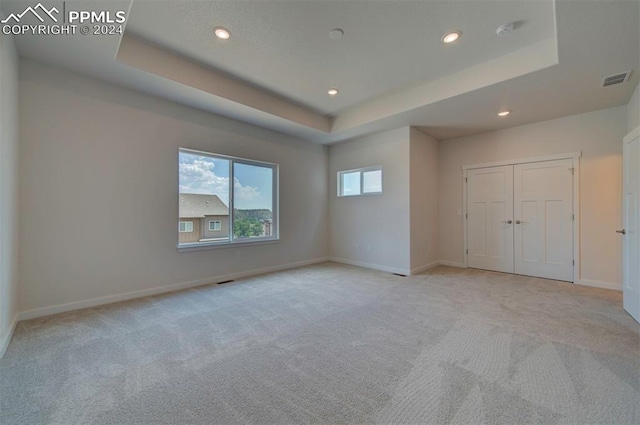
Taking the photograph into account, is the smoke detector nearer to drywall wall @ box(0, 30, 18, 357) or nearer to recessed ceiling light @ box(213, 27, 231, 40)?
recessed ceiling light @ box(213, 27, 231, 40)

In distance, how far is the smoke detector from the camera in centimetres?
264

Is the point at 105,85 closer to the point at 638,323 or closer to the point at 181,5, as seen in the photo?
the point at 181,5

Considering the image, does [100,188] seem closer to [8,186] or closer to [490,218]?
[8,186]

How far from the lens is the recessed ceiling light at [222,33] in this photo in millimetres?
Answer: 2754

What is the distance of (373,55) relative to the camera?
10.5ft

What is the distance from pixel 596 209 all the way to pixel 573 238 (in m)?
0.54

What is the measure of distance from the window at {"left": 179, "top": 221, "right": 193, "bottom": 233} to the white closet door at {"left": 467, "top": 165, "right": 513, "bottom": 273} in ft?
17.4

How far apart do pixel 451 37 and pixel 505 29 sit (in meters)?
0.50

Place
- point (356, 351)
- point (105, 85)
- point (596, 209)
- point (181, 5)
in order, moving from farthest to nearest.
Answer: point (596, 209) → point (105, 85) → point (181, 5) → point (356, 351)

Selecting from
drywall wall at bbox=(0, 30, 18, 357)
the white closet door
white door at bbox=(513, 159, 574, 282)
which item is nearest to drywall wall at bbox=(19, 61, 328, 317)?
drywall wall at bbox=(0, 30, 18, 357)

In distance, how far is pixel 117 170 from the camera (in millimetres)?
3484

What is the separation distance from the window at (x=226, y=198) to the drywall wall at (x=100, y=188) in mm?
197

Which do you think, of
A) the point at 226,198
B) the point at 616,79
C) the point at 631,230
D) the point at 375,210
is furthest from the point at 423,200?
the point at 226,198

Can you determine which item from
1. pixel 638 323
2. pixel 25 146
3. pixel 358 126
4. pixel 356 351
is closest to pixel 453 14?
pixel 358 126
